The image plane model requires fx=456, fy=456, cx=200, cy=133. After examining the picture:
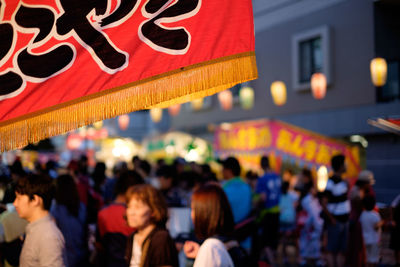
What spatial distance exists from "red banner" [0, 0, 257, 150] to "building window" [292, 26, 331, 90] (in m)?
14.6

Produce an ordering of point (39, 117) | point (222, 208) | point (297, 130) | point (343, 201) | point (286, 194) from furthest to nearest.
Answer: point (297, 130) < point (286, 194) < point (343, 201) < point (222, 208) < point (39, 117)

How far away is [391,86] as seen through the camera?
14.4 m

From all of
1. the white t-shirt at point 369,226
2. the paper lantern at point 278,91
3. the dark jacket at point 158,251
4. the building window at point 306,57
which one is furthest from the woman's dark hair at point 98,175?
the building window at point 306,57

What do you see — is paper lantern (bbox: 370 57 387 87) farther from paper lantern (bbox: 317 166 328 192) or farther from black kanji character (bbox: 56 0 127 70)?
black kanji character (bbox: 56 0 127 70)

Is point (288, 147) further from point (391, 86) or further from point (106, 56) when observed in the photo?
point (106, 56)

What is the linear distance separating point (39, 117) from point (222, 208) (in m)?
1.32

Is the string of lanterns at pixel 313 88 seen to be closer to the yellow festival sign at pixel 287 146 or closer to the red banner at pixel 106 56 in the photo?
the yellow festival sign at pixel 287 146

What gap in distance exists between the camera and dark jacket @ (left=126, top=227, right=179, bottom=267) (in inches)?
127

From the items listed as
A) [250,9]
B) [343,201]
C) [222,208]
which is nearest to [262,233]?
[343,201]

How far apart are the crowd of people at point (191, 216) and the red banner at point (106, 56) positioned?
1034 mm

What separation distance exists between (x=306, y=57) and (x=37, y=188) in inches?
595

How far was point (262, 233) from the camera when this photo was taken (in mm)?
9039

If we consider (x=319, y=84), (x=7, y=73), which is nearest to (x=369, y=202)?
(x=7, y=73)

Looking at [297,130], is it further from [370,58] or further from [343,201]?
[343,201]
